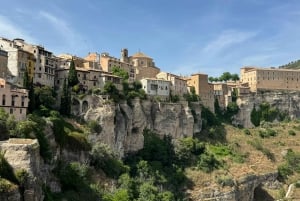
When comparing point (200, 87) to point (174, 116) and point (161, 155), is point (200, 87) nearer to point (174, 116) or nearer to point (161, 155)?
point (174, 116)

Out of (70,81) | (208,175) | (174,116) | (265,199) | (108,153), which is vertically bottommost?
(265,199)

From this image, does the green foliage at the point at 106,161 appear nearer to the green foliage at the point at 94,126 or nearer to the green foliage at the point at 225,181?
the green foliage at the point at 94,126

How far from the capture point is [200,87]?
70.6 meters

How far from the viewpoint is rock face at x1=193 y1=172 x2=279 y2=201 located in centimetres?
5175

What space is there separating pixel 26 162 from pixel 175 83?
3980 cm

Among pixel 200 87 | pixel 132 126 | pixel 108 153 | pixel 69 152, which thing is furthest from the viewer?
pixel 200 87

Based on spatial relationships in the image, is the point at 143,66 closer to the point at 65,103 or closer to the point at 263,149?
the point at 263,149

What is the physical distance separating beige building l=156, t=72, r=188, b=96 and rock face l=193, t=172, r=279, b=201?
16642mm

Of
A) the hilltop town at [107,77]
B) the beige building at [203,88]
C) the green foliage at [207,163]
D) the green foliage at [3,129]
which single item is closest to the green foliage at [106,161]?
the hilltop town at [107,77]

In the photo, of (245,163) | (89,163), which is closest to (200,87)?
(245,163)

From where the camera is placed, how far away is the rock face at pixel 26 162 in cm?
2717

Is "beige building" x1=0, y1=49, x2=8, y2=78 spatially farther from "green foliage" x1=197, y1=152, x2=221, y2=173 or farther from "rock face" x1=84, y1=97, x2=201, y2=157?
"green foliage" x1=197, y1=152, x2=221, y2=173

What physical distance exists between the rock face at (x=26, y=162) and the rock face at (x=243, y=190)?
26694 mm

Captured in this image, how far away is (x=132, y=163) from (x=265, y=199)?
18916mm
